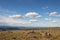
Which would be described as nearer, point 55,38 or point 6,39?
point 6,39

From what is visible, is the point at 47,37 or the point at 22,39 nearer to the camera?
the point at 22,39

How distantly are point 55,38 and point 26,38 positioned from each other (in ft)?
10.8

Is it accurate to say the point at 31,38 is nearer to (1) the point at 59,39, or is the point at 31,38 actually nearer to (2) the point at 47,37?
(2) the point at 47,37

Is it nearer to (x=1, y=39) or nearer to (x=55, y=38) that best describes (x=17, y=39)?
(x=1, y=39)

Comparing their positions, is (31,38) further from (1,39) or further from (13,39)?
(1,39)

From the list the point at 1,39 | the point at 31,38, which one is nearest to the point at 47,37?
the point at 31,38

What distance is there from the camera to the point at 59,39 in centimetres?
1221

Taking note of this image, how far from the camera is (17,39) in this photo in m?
11.8

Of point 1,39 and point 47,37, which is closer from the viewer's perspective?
point 1,39

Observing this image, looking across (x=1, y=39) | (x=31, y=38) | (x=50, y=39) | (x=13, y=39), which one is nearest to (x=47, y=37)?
(x=50, y=39)

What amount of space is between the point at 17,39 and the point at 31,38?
1.58 metres

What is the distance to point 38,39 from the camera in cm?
1221

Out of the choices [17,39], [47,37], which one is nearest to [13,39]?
[17,39]

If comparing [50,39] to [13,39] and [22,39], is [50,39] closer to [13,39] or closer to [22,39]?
[22,39]
